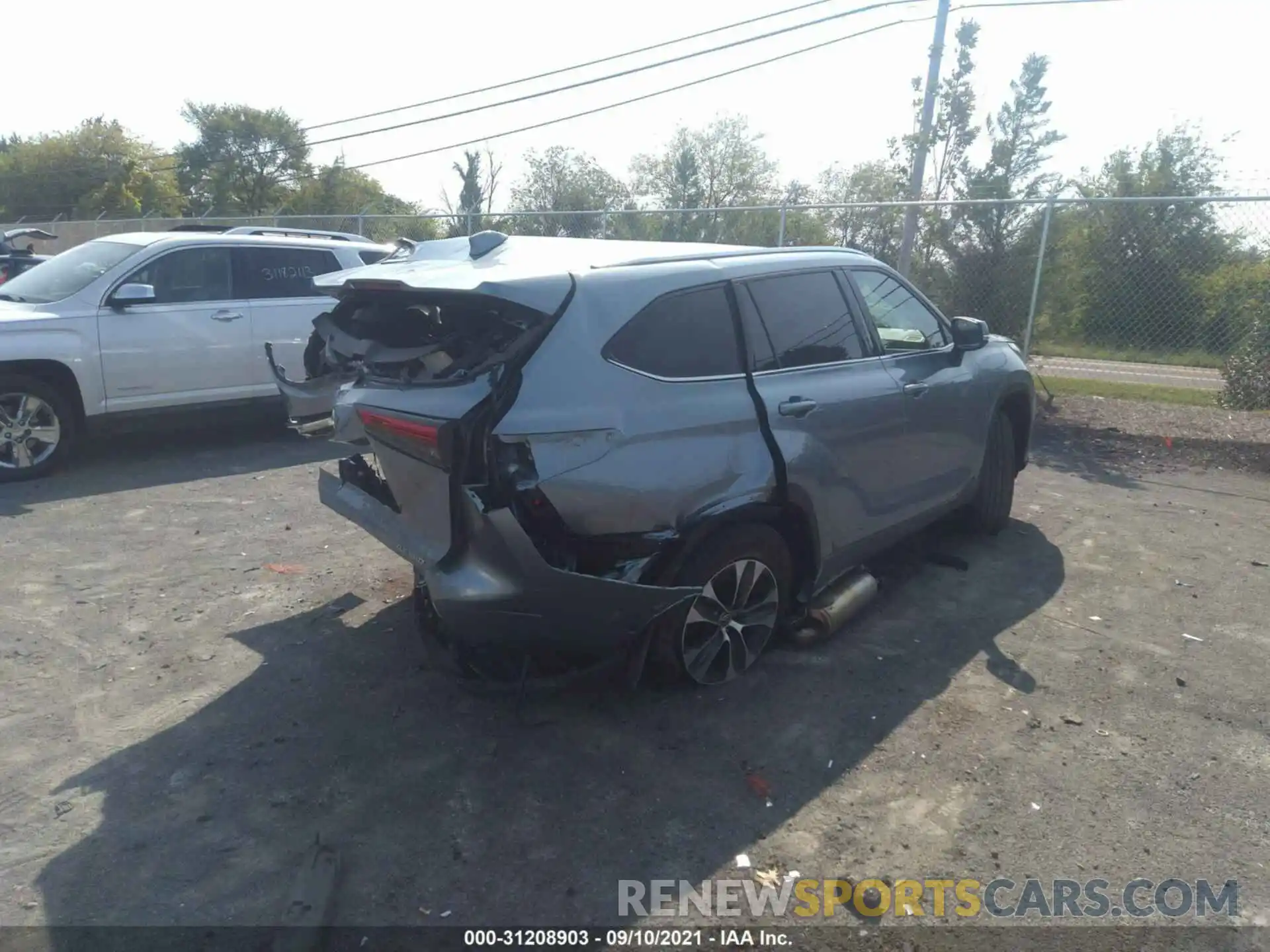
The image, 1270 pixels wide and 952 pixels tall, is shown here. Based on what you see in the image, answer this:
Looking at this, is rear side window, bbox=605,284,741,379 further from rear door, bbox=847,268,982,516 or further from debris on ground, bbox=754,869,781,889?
debris on ground, bbox=754,869,781,889

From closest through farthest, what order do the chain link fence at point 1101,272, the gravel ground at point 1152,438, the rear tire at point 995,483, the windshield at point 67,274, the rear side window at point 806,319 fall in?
the rear side window at point 806,319 < the rear tire at point 995,483 < the windshield at point 67,274 < the gravel ground at point 1152,438 < the chain link fence at point 1101,272

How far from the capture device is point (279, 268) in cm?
877

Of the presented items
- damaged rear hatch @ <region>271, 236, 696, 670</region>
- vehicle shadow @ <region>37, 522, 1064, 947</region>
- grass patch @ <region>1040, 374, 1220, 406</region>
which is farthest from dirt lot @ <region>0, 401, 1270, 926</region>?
grass patch @ <region>1040, 374, 1220, 406</region>

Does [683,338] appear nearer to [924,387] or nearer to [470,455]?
[470,455]

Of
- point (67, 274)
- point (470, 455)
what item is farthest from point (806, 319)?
point (67, 274)

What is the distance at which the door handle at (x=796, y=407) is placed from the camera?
410 cm

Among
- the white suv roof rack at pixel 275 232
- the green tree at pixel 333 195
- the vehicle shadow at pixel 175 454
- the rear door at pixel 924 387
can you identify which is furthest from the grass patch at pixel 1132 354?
the green tree at pixel 333 195

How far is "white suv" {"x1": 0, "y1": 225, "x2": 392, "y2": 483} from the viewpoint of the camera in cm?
723

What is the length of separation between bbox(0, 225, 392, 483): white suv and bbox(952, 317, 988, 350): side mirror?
19.4ft

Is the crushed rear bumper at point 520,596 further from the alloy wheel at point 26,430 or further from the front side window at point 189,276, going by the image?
the front side window at point 189,276

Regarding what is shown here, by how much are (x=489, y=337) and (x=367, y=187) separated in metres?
56.9

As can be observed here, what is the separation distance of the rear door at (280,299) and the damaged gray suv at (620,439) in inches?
152

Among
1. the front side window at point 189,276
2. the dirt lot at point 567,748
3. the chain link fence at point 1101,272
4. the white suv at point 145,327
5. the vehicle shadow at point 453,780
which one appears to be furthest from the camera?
the chain link fence at point 1101,272

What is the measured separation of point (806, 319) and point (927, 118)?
1011 centimetres
